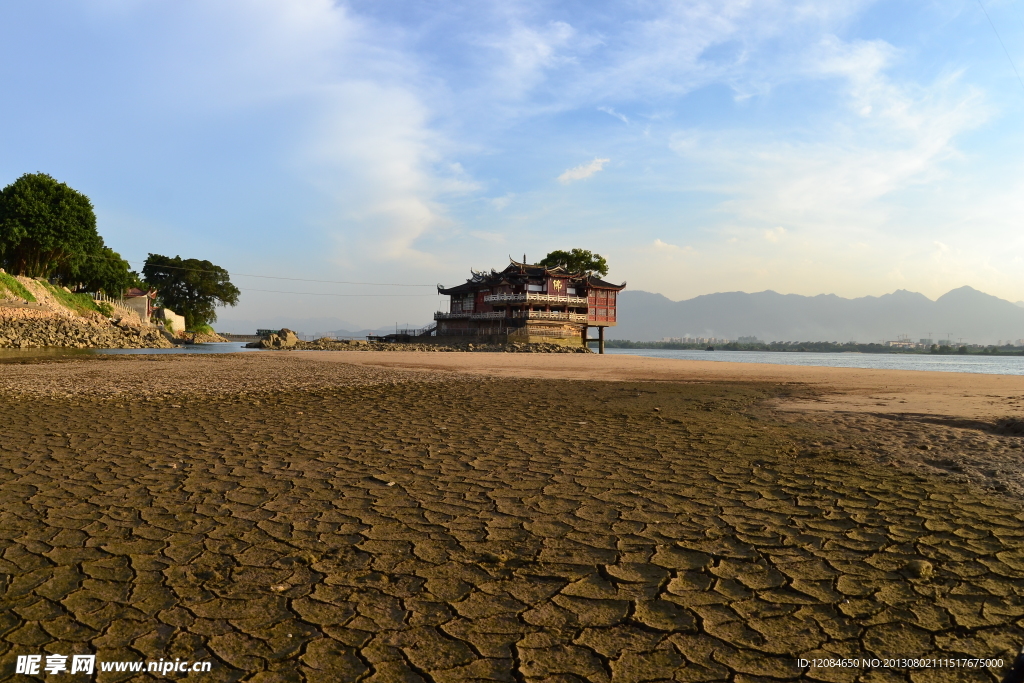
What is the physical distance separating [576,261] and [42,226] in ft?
180

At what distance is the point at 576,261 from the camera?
244 feet

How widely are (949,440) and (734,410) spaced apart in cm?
351

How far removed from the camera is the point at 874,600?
3.02 m

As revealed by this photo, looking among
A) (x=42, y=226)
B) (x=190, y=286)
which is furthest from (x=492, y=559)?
(x=190, y=286)

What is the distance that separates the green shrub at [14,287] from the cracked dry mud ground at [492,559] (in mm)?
44741

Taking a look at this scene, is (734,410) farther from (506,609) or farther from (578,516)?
(506,609)

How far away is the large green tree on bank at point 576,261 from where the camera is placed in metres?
74.5

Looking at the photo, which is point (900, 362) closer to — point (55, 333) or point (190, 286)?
point (55, 333)

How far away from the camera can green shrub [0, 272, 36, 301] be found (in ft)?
131

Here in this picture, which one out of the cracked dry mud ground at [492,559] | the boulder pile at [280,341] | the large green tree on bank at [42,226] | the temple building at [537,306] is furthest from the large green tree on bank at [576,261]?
the cracked dry mud ground at [492,559]

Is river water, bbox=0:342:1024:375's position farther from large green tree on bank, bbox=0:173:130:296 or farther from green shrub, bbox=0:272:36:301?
large green tree on bank, bbox=0:173:130:296

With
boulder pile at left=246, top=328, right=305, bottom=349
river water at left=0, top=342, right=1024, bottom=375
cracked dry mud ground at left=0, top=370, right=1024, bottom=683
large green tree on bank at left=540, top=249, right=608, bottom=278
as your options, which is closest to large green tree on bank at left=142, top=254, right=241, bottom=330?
river water at left=0, top=342, right=1024, bottom=375

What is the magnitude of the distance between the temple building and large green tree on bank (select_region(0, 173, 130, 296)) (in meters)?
38.1

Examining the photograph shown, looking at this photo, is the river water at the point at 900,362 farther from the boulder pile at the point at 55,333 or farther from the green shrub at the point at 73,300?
the green shrub at the point at 73,300
